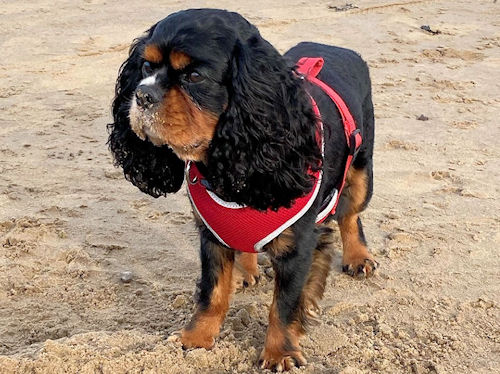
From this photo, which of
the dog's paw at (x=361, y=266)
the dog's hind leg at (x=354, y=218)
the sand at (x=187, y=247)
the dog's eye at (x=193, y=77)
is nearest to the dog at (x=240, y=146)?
the dog's eye at (x=193, y=77)

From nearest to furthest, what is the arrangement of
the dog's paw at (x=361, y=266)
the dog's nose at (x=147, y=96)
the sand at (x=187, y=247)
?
1. the dog's nose at (x=147, y=96)
2. the sand at (x=187, y=247)
3. the dog's paw at (x=361, y=266)

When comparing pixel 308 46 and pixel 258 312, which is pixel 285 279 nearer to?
pixel 258 312

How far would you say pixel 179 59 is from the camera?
8.78 ft

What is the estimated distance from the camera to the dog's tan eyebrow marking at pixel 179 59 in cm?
267

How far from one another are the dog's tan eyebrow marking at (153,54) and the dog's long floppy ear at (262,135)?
0.30 meters

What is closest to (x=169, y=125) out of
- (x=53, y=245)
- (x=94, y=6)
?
(x=53, y=245)

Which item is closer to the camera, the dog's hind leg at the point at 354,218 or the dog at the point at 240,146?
the dog at the point at 240,146

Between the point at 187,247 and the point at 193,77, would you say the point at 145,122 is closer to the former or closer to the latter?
the point at 193,77

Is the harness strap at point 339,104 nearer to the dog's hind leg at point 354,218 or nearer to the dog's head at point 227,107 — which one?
the dog's head at point 227,107

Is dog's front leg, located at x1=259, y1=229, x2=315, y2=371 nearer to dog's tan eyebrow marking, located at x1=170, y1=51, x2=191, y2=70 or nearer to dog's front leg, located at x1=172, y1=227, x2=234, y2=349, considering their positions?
dog's front leg, located at x1=172, y1=227, x2=234, y2=349

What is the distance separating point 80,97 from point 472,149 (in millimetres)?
4253

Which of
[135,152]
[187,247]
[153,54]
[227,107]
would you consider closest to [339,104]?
[227,107]

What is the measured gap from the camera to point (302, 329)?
346cm

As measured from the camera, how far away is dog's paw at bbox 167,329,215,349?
345 cm
